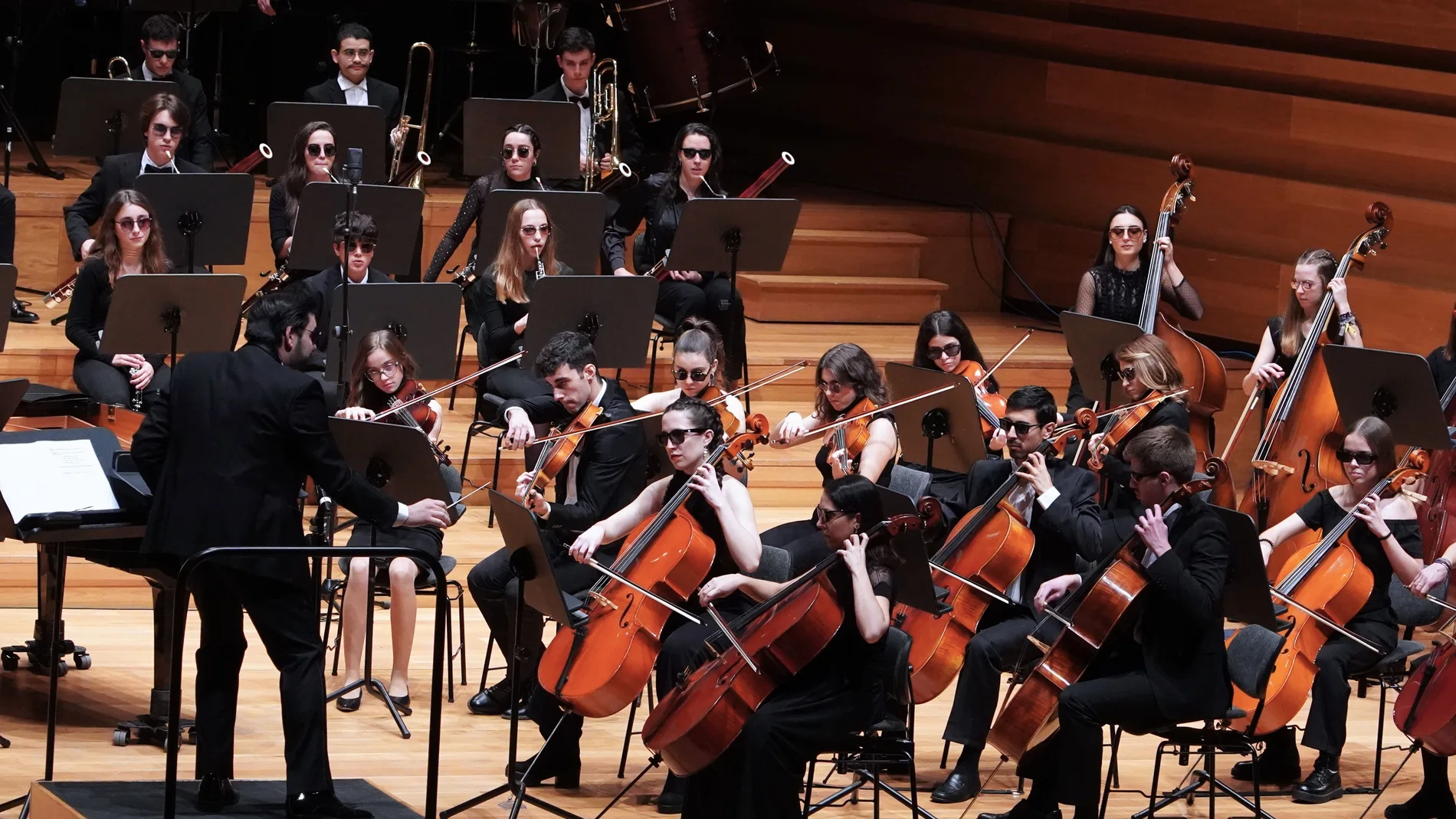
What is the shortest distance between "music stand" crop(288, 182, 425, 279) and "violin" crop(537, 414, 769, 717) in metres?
2.15

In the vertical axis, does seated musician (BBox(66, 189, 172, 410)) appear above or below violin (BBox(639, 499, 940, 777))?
above

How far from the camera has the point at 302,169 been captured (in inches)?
269

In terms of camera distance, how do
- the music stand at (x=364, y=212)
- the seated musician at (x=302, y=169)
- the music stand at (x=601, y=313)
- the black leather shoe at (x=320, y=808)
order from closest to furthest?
the black leather shoe at (x=320, y=808) → the music stand at (x=601, y=313) → the music stand at (x=364, y=212) → the seated musician at (x=302, y=169)

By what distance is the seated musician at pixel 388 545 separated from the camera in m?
5.28

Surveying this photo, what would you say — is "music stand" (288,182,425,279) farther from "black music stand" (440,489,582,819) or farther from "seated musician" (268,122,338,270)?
"black music stand" (440,489,582,819)

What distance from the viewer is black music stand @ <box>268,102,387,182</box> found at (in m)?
7.07

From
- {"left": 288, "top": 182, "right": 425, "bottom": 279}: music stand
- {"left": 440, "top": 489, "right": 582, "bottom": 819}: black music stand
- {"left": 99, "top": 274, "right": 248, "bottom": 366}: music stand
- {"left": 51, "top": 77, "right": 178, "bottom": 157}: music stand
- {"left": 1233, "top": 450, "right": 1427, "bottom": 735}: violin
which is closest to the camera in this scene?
{"left": 440, "top": 489, "right": 582, "bottom": 819}: black music stand

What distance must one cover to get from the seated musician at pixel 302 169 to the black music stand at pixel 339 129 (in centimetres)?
14

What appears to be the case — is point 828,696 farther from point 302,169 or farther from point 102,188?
point 102,188

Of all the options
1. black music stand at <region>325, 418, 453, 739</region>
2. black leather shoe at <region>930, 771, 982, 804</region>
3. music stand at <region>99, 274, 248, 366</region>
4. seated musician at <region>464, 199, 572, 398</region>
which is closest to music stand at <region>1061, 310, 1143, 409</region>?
black leather shoe at <region>930, 771, 982, 804</region>

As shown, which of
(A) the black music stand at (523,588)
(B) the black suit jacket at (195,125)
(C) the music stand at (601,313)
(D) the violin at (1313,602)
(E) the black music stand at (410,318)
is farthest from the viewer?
(B) the black suit jacket at (195,125)


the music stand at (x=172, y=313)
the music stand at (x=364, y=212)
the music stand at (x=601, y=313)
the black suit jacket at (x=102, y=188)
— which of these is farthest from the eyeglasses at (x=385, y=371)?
the black suit jacket at (x=102, y=188)

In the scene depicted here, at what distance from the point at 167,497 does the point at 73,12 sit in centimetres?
579

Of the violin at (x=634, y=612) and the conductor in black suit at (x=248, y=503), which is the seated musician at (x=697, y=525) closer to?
the violin at (x=634, y=612)
